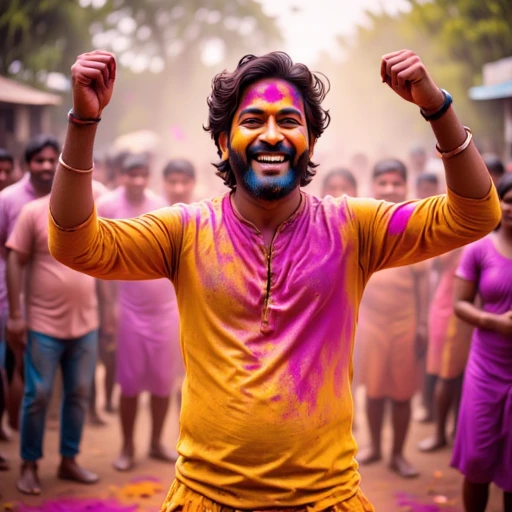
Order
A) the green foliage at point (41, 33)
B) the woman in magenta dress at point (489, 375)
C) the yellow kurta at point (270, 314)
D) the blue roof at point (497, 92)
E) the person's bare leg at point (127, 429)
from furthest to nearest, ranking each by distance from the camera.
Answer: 1. the green foliage at point (41, 33)
2. the blue roof at point (497, 92)
3. the person's bare leg at point (127, 429)
4. the woman in magenta dress at point (489, 375)
5. the yellow kurta at point (270, 314)

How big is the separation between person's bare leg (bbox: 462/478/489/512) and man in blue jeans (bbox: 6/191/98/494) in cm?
273

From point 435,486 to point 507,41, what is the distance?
20.2m

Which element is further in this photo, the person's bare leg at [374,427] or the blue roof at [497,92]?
the blue roof at [497,92]

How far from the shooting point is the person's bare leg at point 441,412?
668cm

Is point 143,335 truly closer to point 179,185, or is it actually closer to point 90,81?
point 179,185

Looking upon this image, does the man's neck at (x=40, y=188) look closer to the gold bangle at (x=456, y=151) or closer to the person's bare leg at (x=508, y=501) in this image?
the person's bare leg at (x=508, y=501)

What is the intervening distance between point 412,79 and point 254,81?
595 millimetres

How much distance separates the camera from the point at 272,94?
277 cm

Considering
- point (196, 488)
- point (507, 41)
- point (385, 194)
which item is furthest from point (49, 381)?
point (507, 41)

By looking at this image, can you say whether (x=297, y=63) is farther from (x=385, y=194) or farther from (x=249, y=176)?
(x=385, y=194)

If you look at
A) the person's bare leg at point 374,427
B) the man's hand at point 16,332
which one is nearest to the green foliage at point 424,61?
the person's bare leg at point 374,427

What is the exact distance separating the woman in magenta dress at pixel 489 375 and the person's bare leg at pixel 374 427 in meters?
1.59

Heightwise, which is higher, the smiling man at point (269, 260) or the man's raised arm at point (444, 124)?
the man's raised arm at point (444, 124)

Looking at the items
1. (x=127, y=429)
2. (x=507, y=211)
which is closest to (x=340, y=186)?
(x=507, y=211)
